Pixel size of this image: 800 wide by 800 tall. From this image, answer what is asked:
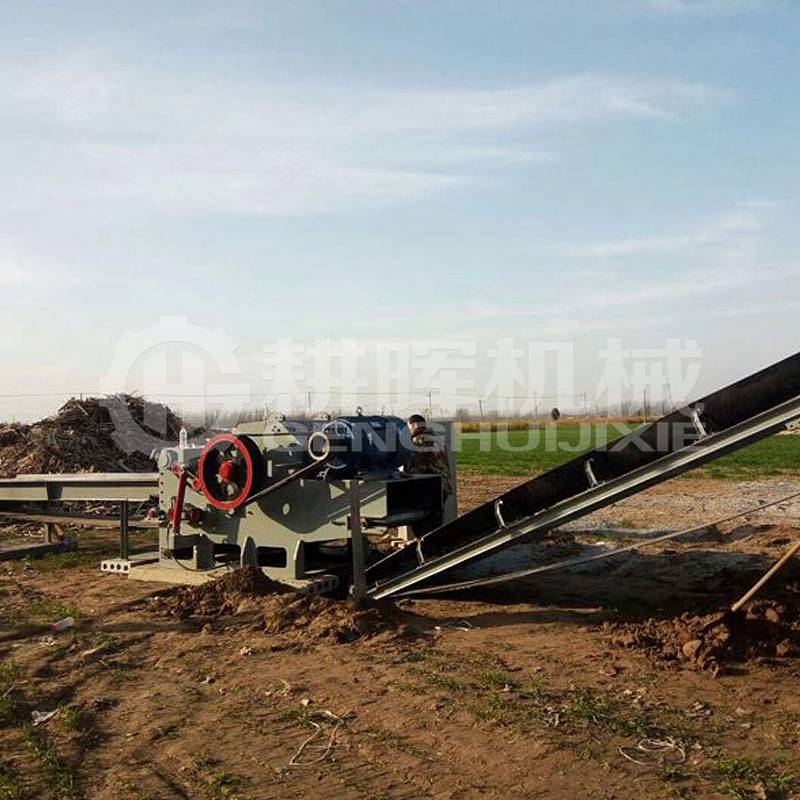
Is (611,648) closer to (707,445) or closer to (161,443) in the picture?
(707,445)

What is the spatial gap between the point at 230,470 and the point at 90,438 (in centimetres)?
1075

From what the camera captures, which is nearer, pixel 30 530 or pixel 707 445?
pixel 707 445

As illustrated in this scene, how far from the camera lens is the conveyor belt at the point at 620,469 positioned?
20.5 feet

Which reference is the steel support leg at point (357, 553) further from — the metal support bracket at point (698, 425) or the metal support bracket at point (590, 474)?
the metal support bracket at point (698, 425)

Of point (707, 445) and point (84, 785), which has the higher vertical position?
point (707, 445)

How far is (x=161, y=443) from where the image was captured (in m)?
19.8

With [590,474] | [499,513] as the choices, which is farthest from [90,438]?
[590,474]

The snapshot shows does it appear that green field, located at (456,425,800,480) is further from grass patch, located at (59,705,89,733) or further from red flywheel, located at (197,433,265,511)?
grass patch, located at (59,705,89,733)

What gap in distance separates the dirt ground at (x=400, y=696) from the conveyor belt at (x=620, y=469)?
22.0 inches

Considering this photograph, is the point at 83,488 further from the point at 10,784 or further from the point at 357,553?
the point at 10,784

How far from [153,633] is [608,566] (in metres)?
4.87

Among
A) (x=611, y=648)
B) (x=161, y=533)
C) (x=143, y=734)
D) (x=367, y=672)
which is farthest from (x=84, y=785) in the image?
(x=161, y=533)

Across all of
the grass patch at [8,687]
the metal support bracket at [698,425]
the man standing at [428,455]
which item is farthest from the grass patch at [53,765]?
the man standing at [428,455]

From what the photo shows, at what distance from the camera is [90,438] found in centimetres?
1827
